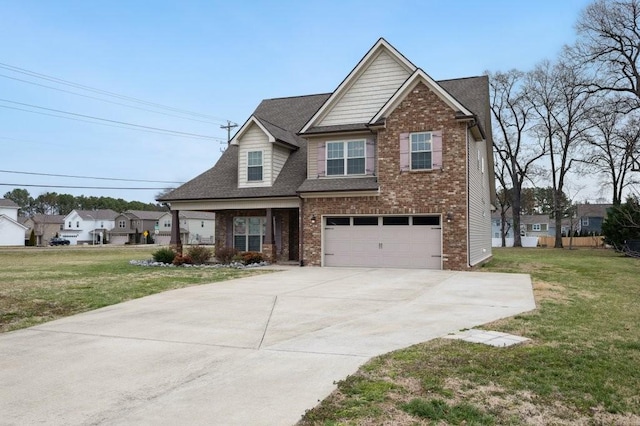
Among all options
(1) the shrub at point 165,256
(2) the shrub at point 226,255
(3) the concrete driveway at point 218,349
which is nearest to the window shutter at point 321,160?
(2) the shrub at point 226,255

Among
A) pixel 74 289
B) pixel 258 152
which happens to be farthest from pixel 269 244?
pixel 74 289

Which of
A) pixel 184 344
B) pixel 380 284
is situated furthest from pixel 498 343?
pixel 380 284

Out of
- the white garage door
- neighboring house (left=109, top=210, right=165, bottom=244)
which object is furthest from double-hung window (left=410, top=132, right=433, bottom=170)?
neighboring house (left=109, top=210, right=165, bottom=244)

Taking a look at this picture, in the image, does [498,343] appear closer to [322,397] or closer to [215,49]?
[322,397]

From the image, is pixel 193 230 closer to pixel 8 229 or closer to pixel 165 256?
pixel 8 229

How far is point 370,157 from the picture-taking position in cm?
1917

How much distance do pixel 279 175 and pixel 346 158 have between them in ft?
11.5

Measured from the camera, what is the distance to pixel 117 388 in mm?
4801

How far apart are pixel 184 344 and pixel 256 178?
1507 centimetres

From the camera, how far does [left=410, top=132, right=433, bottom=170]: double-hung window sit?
17.5m

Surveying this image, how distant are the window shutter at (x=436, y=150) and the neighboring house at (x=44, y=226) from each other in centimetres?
7929

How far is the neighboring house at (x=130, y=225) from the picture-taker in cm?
8033

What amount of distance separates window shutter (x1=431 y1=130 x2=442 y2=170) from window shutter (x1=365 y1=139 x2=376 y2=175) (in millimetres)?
2637

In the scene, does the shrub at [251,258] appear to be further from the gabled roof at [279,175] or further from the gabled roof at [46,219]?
the gabled roof at [46,219]
